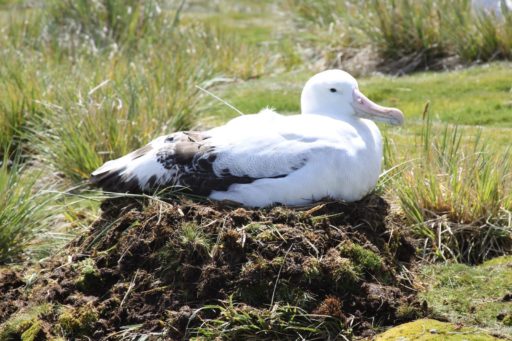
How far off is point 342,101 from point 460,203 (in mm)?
1191

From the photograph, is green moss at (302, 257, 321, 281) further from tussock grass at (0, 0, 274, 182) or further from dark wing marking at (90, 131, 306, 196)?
tussock grass at (0, 0, 274, 182)

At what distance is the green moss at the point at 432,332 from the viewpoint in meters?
5.73

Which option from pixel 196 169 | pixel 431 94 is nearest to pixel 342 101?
pixel 196 169

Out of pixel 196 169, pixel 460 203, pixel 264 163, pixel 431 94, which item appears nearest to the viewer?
pixel 264 163

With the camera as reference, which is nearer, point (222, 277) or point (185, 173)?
point (222, 277)

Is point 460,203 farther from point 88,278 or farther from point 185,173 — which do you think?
point 88,278

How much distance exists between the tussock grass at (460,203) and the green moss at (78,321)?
97.0 inches

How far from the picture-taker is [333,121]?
23.8 feet

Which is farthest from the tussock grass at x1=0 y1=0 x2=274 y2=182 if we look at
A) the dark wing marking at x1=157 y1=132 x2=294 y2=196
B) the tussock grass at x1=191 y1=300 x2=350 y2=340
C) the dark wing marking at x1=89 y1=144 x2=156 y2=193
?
the tussock grass at x1=191 y1=300 x2=350 y2=340

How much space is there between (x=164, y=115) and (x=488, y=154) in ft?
11.5

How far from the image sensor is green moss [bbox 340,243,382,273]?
6.38m

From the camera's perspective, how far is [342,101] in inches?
299

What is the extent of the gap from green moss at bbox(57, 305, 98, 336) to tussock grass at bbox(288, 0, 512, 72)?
7.80 m

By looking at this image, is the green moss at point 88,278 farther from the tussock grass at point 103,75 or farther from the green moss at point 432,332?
the tussock grass at point 103,75
